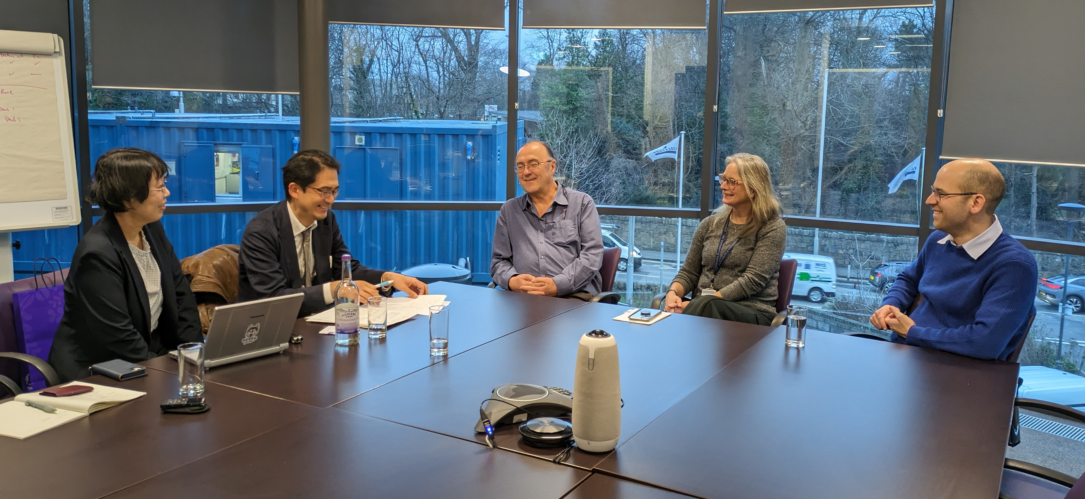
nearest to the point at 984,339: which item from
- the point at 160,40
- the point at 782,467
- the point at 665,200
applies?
the point at 782,467

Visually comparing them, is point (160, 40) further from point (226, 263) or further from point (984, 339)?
point (984, 339)

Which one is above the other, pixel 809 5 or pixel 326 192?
pixel 809 5

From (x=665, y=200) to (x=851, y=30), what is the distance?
161 centimetres

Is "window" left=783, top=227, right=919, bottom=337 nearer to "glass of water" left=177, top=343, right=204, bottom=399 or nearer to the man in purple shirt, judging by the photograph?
the man in purple shirt

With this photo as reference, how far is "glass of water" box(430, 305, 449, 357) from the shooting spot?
7.67 ft

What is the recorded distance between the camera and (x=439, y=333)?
235cm

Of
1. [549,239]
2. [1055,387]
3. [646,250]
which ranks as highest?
[549,239]

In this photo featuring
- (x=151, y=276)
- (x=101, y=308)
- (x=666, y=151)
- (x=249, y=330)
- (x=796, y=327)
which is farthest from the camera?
(x=666, y=151)

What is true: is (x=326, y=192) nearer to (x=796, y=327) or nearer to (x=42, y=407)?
(x=42, y=407)

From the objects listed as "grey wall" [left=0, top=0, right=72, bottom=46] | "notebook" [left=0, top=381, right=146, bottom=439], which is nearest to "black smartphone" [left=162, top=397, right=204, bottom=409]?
"notebook" [left=0, top=381, right=146, bottom=439]

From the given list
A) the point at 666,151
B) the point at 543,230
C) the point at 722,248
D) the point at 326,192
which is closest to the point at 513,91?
the point at 666,151

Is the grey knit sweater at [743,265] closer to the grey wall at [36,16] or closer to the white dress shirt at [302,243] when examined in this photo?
the white dress shirt at [302,243]

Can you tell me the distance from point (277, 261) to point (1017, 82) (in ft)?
12.9

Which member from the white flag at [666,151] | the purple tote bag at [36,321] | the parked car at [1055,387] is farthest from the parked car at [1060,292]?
the purple tote bag at [36,321]
